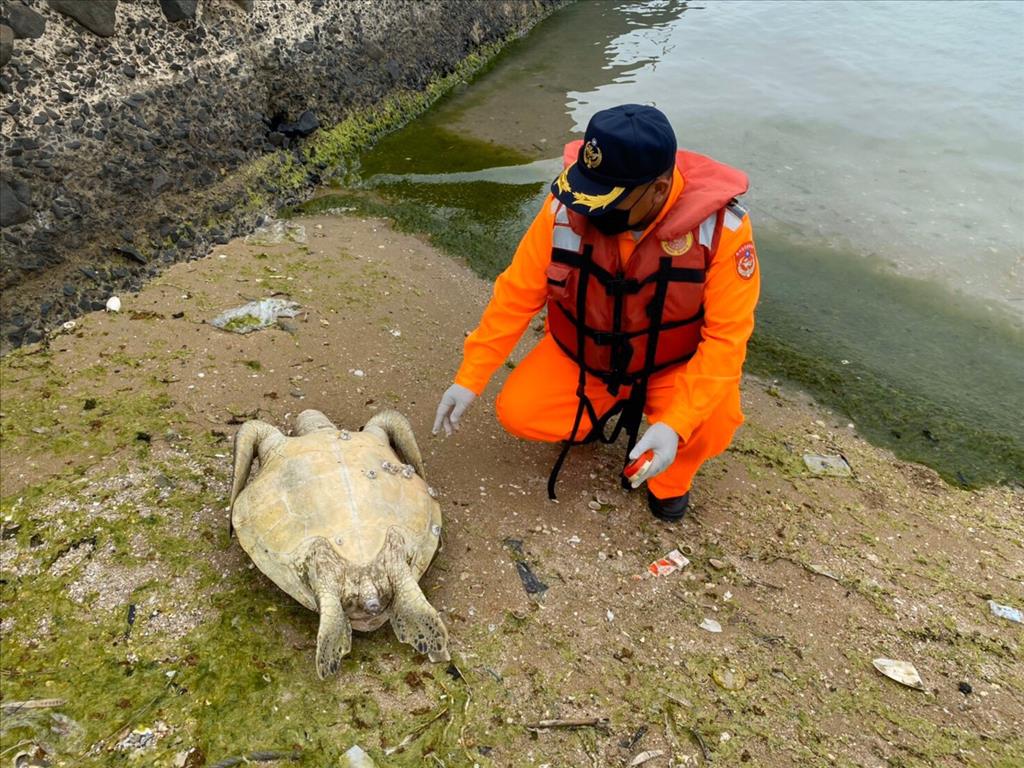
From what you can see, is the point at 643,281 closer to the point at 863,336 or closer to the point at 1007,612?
the point at 1007,612

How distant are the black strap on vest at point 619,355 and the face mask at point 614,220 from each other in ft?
0.49

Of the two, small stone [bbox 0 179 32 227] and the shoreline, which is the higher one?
small stone [bbox 0 179 32 227]

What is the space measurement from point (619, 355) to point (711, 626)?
4.37ft

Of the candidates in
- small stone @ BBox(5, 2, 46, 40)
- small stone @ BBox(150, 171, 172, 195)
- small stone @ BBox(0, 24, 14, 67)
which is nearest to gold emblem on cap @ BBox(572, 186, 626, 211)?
small stone @ BBox(150, 171, 172, 195)

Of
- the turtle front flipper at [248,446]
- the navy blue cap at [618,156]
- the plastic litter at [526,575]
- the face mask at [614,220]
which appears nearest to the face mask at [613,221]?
the face mask at [614,220]

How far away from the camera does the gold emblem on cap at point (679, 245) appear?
9.87 feet

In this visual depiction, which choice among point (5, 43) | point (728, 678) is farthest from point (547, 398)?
point (5, 43)

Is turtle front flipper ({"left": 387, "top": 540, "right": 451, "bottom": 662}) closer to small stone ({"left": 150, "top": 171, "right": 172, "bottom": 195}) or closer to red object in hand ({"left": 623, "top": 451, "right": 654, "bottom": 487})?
red object in hand ({"left": 623, "top": 451, "right": 654, "bottom": 487})

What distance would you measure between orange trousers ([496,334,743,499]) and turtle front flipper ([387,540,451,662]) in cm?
127

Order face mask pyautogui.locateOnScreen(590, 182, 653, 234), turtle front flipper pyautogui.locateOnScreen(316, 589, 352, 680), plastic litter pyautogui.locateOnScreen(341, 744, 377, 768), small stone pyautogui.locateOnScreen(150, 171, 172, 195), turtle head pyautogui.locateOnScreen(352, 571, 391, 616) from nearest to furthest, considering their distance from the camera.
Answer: plastic litter pyautogui.locateOnScreen(341, 744, 377, 768), turtle front flipper pyautogui.locateOnScreen(316, 589, 352, 680), turtle head pyautogui.locateOnScreen(352, 571, 391, 616), face mask pyautogui.locateOnScreen(590, 182, 653, 234), small stone pyautogui.locateOnScreen(150, 171, 172, 195)

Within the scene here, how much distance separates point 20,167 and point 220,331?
1704 millimetres

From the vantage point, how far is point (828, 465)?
413 centimetres

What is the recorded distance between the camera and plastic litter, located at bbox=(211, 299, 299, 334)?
451 cm

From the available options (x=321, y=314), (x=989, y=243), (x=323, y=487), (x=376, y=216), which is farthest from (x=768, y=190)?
(x=323, y=487)
